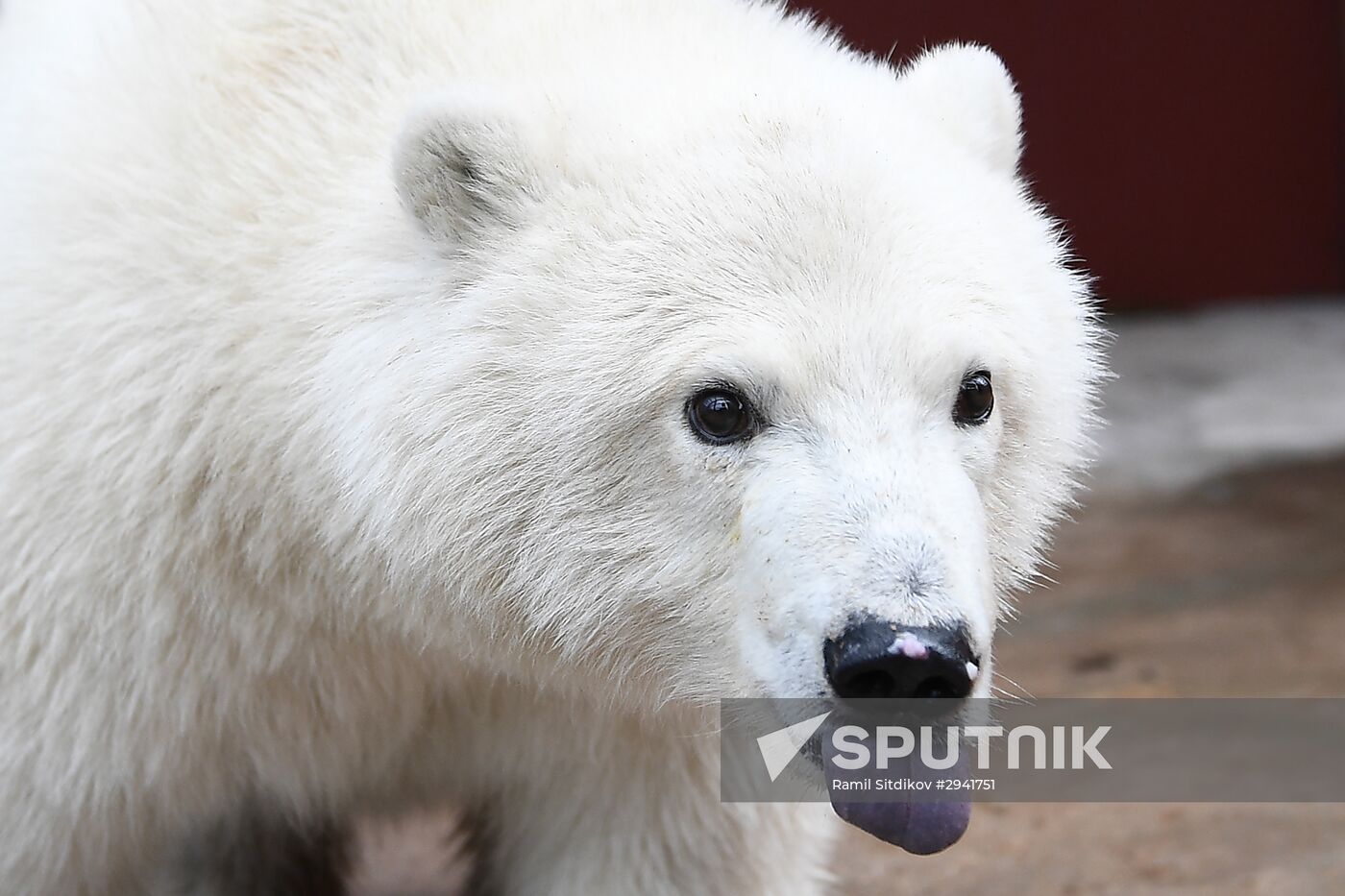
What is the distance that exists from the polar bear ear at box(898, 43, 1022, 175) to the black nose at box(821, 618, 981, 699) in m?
1.07

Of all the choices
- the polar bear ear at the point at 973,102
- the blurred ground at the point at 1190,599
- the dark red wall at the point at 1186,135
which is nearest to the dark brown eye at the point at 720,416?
the polar bear ear at the point at 973,102

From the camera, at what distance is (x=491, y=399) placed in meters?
2.63

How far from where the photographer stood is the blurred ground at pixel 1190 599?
4.38 meters

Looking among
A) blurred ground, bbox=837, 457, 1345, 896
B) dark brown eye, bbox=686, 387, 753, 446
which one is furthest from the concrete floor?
dark brown eye, bbox=686, 387, 753, 446

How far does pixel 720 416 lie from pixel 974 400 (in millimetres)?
409

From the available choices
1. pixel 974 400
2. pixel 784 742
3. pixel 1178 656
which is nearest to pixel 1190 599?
pixel 1178 656

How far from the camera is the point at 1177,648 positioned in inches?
228

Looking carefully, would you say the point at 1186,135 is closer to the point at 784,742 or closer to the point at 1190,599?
the point at 1190,599

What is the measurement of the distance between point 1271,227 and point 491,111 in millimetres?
7846

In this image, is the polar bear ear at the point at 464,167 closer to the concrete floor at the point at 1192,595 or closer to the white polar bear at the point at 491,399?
the white polar bear at the point at 491,399

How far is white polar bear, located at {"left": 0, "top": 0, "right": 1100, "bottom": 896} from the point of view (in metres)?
2.52

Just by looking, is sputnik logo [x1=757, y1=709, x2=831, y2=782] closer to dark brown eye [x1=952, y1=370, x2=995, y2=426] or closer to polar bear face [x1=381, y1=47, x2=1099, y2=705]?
polar bear face [x1=381, y1=47, x2=1099, y2=705]

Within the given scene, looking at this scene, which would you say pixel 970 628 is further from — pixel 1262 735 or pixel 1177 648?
pixel 1177 648

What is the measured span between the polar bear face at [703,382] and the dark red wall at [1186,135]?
Answer: 6451 mm
